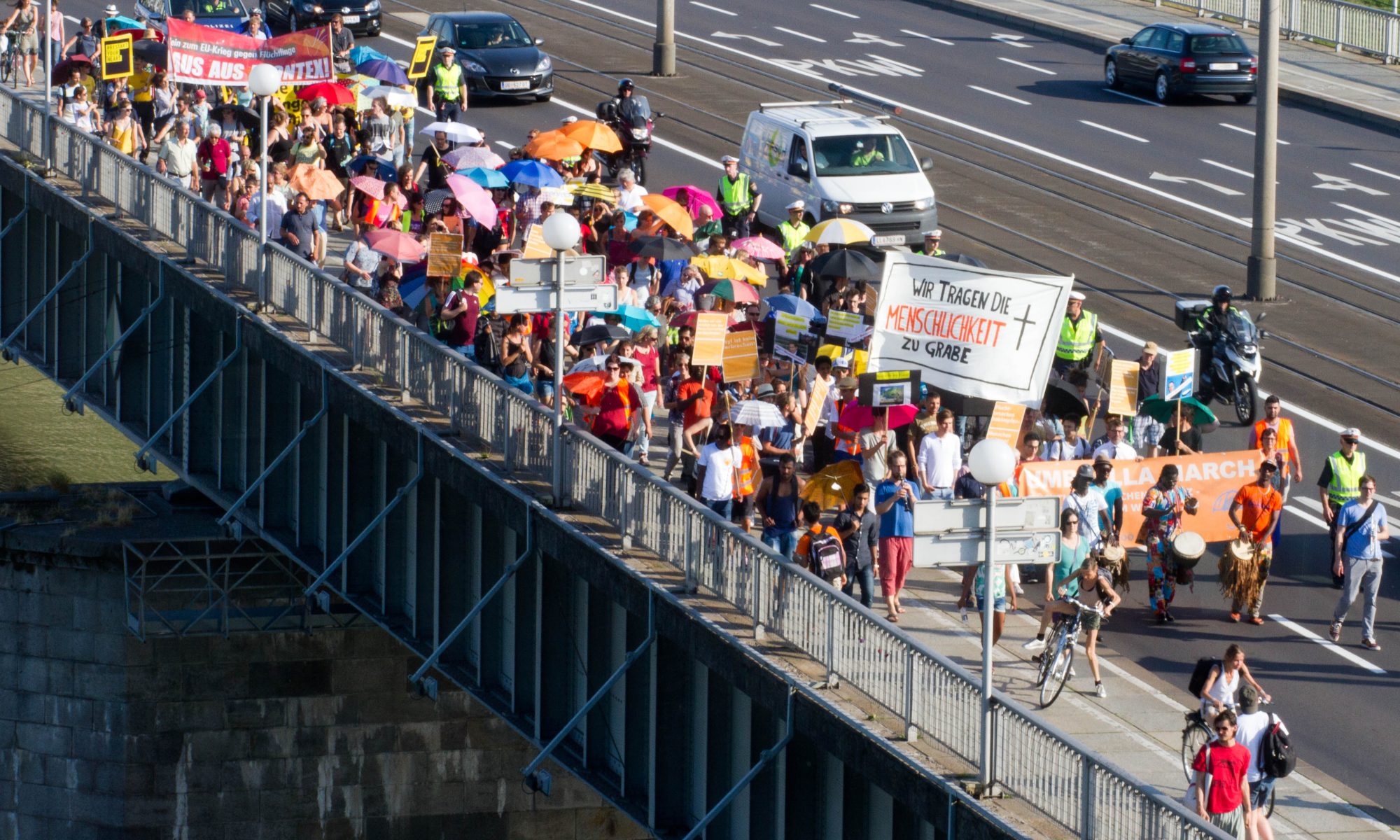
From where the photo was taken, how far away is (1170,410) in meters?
25.9

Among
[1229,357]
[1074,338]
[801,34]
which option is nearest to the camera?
[1074,338]

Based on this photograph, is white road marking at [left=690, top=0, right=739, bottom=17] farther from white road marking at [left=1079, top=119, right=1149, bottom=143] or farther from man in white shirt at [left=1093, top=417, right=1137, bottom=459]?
man in white shirt at [left=1093, top=417, right=1137, bottom=459]

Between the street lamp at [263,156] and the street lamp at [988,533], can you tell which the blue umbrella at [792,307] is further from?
the street lamp at [988,533]

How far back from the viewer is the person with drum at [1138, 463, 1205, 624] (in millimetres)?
22953

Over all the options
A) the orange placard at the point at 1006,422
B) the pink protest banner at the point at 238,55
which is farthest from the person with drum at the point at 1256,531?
the pink protest banner at the point at 238,55

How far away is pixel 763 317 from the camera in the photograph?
30.5m

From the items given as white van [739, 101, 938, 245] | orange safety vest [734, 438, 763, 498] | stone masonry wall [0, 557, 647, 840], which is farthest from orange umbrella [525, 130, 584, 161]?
orange safety vest [734, 438, 763, 498]

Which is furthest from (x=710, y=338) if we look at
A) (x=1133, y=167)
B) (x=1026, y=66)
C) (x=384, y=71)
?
(x=1026, y=66)

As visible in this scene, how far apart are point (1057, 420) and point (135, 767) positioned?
14405 mm

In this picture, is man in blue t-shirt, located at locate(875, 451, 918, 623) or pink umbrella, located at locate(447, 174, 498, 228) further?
pink umbrella, located at locate(447, 174, 498, 228)

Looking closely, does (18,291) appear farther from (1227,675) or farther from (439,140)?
(1227,675)

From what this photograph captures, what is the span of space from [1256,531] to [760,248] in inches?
381

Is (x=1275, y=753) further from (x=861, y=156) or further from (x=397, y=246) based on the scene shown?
(x=861, y=156)

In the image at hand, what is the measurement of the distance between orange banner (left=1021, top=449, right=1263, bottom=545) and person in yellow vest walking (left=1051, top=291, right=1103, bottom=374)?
12.0ft
